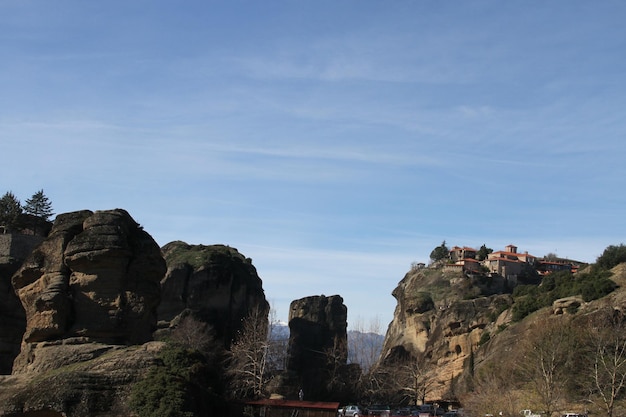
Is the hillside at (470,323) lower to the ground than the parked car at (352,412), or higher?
higher

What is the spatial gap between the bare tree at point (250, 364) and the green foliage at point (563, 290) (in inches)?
1029

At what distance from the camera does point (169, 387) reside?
30.4 metres

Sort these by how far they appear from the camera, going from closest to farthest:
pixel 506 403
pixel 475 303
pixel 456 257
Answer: pixel 506 403 < pixel 475 303 < pixel 456 257

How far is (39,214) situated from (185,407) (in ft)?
218

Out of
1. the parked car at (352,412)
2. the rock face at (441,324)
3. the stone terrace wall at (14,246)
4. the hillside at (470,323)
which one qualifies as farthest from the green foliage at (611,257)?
the stone terrace wall at (14,246)

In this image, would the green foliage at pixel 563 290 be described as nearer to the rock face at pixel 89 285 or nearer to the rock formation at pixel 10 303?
the rock face at pixel 89 285

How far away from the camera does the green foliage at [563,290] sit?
6981 centimetres

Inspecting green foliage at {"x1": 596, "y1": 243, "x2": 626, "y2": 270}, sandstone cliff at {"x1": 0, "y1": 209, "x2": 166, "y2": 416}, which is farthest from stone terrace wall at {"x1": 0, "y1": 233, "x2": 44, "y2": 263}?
green foliage at {"x1": 596, "y1": 243, "x2": 626, "y2": 270}

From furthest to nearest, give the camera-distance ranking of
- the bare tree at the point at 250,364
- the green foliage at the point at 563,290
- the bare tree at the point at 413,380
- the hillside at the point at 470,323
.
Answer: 1. the bare tree at the point at 413,380
2. the green foliage at the point at 563,290
3. the bare tree at the point at 250,364
4. the hillside at the point at 470,323

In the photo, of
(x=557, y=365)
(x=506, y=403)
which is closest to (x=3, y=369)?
(x=506, y=403)

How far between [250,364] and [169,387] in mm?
41611

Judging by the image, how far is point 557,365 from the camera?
174 feet

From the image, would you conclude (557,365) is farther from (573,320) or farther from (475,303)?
(475,303)

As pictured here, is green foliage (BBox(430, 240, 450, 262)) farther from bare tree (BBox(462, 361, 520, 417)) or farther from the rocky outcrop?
the rocky outcrop
